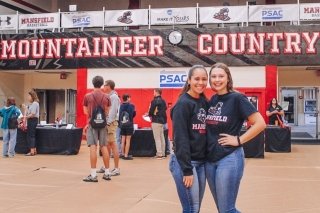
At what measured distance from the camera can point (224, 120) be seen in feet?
11.7

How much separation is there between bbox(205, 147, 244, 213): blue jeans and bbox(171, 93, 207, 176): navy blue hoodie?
143 mm

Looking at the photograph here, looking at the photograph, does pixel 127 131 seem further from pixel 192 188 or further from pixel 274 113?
pixel 192 188

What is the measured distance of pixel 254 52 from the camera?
1641 cm

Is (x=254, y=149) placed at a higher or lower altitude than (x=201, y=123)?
lower

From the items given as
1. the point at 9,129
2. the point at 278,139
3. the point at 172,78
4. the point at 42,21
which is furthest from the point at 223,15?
the point at 9,129

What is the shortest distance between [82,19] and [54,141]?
22.1ft

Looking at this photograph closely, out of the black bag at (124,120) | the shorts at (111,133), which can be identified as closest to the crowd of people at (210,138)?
the shorts at (111,133)

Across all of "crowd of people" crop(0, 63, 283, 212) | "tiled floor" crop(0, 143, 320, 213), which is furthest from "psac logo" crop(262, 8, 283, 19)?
"crowd of people" crop(0, 63, 283, 212)

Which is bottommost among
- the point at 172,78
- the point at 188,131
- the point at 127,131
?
the point at 127,131

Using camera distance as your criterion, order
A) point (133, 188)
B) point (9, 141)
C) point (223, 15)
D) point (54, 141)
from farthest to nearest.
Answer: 1. point (223, 15)
2. point (54, 141)
3. point (9, 141)
4. point (133, 188)

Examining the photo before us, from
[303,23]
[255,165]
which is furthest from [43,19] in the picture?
[255,165]

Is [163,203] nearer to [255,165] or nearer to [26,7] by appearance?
[255,165]

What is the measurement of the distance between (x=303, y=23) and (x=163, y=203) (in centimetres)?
1279

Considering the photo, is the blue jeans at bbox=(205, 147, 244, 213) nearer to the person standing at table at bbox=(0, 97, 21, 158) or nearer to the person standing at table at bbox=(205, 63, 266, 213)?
the person standing at table at bbox=(205, 63, 266, 213)
